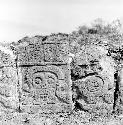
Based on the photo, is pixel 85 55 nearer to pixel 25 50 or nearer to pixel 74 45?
pixel 74 45

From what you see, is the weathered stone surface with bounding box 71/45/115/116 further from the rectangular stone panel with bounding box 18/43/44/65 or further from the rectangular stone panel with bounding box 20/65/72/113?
the rectangular stone panel with bounding box 18/43/44/65

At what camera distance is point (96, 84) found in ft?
12.3

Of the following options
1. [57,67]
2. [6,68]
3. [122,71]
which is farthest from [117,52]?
[6,68]

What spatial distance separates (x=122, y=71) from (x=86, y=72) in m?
0.46

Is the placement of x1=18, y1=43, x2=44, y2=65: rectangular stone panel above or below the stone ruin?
above

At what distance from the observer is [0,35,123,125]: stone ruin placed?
12.3 feet

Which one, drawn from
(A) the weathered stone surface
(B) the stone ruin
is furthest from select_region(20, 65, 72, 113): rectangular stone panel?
(A) the weathered stone surface

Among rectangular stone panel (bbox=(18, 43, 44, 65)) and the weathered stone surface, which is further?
rectangular stone panel (bbox=(18, 43, 44, 65))

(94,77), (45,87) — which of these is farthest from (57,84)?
(94,77)

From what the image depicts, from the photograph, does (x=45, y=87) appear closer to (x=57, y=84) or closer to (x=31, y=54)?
(x=57, y=84)

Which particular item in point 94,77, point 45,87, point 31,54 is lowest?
point 45,87

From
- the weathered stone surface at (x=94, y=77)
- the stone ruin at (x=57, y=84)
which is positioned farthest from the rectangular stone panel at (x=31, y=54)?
the weathered stone surface at (x=94, y=77)

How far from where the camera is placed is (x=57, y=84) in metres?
3.86

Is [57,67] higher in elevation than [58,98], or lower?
higher
